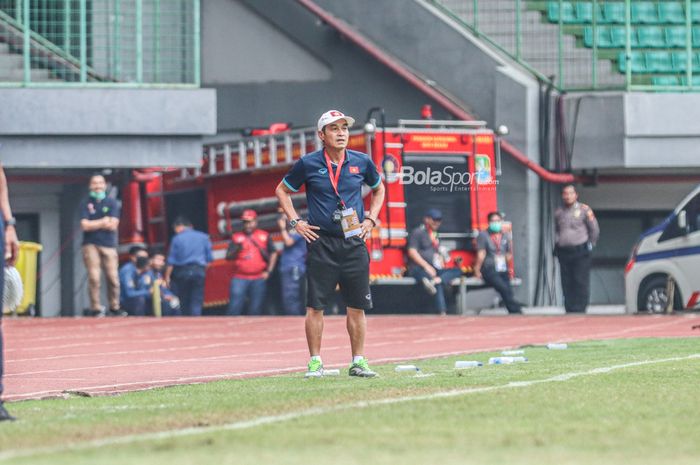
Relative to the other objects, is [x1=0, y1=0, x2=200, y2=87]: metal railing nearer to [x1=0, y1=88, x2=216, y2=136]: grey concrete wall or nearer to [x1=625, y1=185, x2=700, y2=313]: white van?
[x1=0, y1=88, x2=216, y2=136]: grey concrete wall

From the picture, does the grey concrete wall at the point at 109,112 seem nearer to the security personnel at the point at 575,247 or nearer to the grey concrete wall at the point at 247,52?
the grey concrete wall at the point at 247,52

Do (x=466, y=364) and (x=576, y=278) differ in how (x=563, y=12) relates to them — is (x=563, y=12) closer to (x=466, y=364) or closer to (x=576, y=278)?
(x=576, y=278)

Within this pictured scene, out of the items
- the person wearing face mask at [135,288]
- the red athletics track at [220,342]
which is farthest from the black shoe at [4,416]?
the person wearing face mask at [135,288]

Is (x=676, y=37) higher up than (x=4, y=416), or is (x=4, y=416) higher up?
(x=676, y=37)

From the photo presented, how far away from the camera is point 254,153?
27328 mm

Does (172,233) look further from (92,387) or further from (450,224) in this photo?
(92,387)

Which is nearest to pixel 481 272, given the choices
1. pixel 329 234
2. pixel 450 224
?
pixel 450 224

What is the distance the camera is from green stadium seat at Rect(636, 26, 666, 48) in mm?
30859

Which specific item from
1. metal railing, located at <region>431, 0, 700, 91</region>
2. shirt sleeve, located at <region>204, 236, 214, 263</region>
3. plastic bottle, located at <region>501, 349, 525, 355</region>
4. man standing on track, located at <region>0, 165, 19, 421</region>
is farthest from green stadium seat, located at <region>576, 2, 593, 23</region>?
man standing on track, located at <region>0, 165, 19, 421</region>

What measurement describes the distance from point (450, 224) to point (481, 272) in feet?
2.86

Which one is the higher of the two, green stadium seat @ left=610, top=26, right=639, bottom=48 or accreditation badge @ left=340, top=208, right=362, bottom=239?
green stadium seat @ left=610, top=26, right=639, bottom=48

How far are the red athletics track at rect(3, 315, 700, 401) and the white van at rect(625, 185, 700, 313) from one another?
762mm

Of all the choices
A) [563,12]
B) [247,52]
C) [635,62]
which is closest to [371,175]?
[563,12]

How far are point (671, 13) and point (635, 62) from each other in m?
1.13
